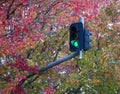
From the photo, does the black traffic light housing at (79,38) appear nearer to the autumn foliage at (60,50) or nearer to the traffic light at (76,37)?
the traffic light at (76,37)

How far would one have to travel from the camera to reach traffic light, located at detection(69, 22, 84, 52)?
261 inches

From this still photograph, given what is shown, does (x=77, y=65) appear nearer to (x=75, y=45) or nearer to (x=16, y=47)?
(x=16, y=47)

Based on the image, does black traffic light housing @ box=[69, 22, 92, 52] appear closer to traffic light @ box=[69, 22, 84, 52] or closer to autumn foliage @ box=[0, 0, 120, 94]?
traffic light @ box=[69, 22, 84, 52]

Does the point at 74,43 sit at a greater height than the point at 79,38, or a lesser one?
lesser

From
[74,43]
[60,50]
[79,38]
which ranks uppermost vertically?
[79,38]

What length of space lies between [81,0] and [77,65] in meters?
2.95

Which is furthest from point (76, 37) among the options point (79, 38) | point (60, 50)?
point (60, 50)

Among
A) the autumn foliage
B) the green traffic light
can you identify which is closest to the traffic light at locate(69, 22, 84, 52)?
the green traffic light

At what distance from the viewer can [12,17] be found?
9805 mm

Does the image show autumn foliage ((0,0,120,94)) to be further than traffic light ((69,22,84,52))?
Yes

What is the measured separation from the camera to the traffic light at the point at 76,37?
664cm

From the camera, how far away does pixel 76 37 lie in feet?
22.0

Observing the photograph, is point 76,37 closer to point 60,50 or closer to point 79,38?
point 79,38

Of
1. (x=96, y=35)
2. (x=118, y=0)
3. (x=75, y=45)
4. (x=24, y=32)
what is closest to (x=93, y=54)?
(x=96, y=35)
